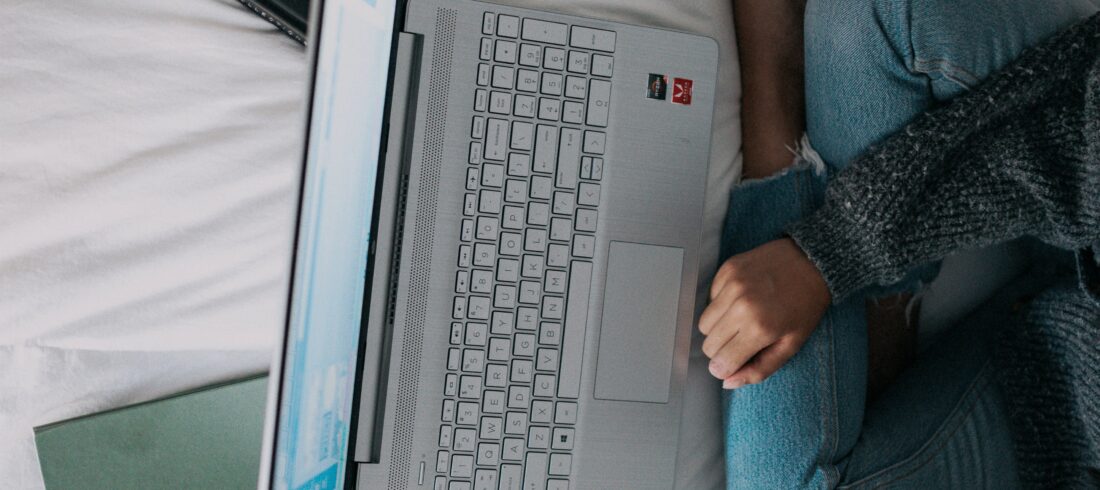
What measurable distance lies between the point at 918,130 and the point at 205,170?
0.85 m

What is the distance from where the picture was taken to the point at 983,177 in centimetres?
78

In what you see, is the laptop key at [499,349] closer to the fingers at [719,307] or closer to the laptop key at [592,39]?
the fingers at [719,307]

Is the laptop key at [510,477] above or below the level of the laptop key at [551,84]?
below

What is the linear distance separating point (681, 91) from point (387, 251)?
37 centimetres

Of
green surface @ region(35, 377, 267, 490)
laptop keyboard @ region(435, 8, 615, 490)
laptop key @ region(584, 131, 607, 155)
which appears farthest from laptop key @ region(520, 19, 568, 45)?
green surface @ region(35, 377, 267, 490)

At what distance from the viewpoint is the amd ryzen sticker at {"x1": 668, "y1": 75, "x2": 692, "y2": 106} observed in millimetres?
828

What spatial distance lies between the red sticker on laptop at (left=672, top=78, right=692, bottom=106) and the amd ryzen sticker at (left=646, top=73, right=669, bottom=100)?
0.01 meters

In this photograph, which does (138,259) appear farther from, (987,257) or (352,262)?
(987,257)

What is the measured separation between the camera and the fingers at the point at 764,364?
832 mm

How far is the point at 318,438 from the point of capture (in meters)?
0.68

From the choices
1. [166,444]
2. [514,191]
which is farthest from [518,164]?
[166,444]

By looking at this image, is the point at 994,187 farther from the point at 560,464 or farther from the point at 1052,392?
the point at 560,464

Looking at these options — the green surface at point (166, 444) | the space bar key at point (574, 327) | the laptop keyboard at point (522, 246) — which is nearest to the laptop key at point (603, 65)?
the laptop keyboard at point (522, 246)

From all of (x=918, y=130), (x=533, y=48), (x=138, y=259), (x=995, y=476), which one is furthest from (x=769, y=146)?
(x=138, y=259)
